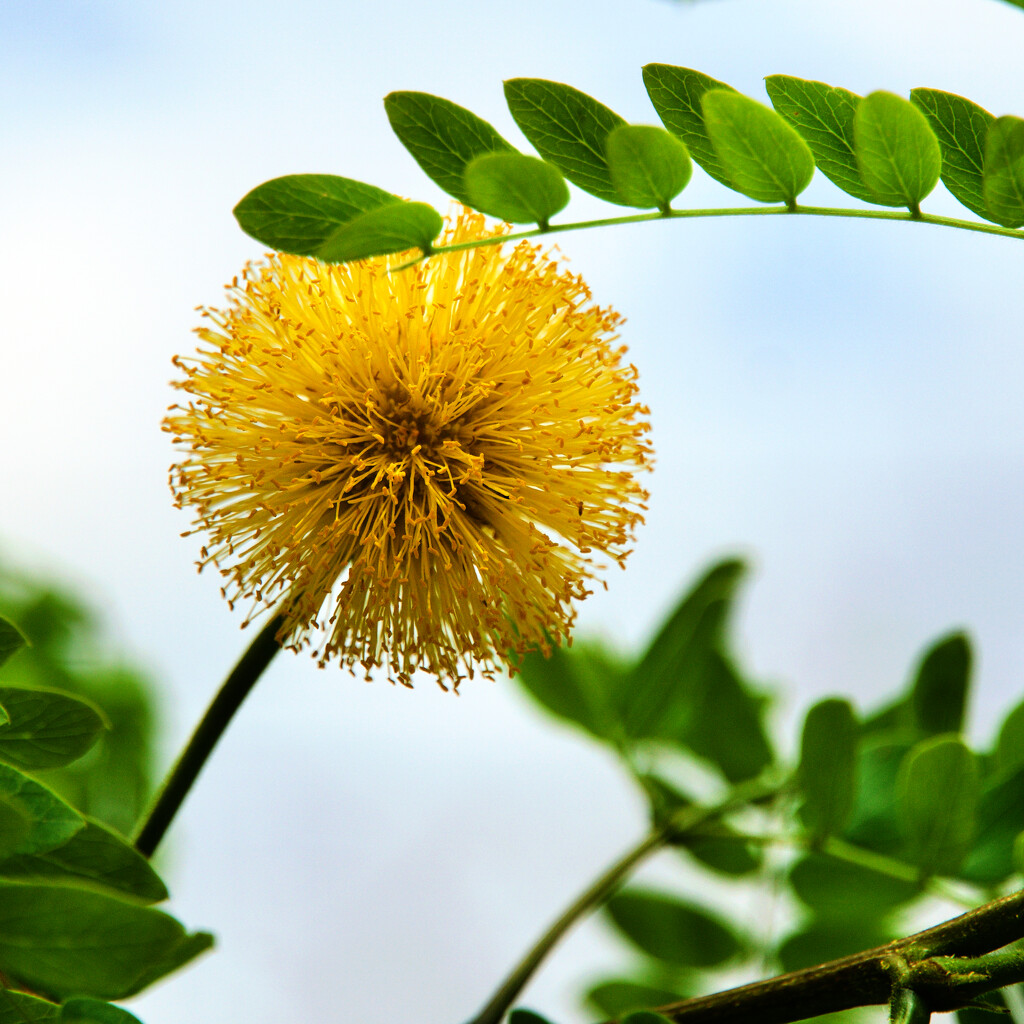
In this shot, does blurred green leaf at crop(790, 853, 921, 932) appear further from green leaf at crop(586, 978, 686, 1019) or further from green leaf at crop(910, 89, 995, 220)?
green leaf at crop(910, 89, 995, 220)

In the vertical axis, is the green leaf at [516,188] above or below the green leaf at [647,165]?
below

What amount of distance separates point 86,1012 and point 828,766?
53 cm

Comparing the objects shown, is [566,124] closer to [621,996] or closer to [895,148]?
[895,148]

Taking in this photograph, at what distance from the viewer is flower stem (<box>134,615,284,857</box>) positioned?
643 mm

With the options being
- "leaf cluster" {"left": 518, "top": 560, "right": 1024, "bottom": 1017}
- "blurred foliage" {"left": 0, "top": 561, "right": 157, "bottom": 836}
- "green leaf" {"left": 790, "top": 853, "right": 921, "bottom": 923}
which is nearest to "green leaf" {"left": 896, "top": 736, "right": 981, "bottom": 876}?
"leaf cluster" {"left": 518, "top": 560, "right": 1024, "bottom": 1017}

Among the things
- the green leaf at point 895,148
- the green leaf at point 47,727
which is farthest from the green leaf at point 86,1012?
the green leaf at point 895,148

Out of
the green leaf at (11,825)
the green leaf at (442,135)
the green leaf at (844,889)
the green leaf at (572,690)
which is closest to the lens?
the green leaf at (11,825)

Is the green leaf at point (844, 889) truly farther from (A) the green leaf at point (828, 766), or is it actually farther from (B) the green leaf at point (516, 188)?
(B) the green leaf at point (516, 188)

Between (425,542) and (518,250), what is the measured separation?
0.20 meters

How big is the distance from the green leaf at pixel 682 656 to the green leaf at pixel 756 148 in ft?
1.32

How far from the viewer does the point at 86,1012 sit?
0.50 m

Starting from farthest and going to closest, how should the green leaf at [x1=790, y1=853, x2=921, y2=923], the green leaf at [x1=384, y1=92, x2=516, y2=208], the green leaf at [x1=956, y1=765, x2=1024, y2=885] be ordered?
the green leaf at [x1=790, y1=853, x2=921, y2=923]
the green leaf at [x1=956, y1=765, x2=1024, y2=885]
the green leaf at [x1=384, y1=92, x2=516, y2=208]

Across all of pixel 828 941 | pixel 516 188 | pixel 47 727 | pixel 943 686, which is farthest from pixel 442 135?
pixel 828 941

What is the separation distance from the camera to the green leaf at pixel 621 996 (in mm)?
1007
